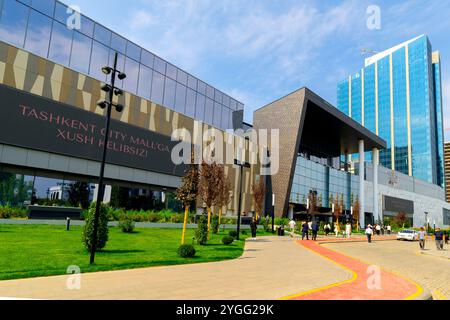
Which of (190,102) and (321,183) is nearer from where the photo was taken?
(190,102)

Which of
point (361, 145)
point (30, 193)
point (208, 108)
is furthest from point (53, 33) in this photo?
point (361, 145)

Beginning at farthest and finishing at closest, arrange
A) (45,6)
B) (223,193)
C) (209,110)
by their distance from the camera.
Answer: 1. (209,110)
2. (223,193)
3. (45,6)

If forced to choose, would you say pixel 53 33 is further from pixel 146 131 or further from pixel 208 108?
pixel 208 108

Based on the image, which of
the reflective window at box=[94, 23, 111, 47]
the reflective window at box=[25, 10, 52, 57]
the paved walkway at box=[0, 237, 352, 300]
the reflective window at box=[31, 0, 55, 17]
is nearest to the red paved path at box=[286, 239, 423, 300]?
the paved walkway at box=[0, 237, 352, 300]

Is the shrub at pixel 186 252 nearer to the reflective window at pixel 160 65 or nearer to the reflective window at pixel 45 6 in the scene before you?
the reflective window at pixel 45 6

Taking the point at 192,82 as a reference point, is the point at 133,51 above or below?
above

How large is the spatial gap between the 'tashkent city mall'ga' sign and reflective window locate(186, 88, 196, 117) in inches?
Answer: 243

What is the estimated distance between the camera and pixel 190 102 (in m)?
45.8

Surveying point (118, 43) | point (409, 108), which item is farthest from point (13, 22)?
point (409, 108)

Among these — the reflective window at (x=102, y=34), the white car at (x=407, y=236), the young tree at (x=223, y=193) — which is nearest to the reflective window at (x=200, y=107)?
the young tree at (x=223, y=193)

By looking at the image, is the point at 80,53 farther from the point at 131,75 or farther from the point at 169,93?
the point at 169,93

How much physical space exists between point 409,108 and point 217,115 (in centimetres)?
12504

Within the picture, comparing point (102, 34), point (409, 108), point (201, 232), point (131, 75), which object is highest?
point (409, 108)

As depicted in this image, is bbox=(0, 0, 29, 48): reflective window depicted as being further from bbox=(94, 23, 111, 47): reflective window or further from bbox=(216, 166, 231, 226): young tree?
bbox=(216, 166, 231, 226): young tree
